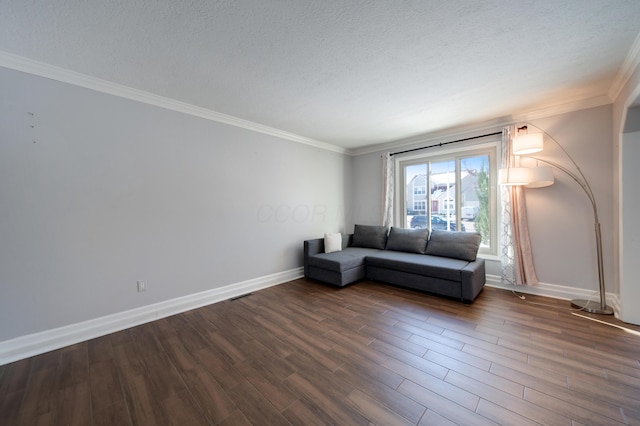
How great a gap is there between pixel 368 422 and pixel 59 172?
3343 millimetres

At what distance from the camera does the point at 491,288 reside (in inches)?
142

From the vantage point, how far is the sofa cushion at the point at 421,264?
10.5 feet

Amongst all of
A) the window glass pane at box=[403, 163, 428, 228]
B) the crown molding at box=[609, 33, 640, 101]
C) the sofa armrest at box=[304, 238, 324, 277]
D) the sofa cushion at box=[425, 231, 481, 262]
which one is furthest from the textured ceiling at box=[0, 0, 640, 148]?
the sofa armrest at box=[304, 238, 324, 277]

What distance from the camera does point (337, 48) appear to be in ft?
6.48

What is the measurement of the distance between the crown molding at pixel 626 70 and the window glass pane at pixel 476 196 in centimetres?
142

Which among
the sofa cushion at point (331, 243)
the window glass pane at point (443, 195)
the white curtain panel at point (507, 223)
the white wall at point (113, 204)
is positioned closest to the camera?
the white wall at point (113, 204)

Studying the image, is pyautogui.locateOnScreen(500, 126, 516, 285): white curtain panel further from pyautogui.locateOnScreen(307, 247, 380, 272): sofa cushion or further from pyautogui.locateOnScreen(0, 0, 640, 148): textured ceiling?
pyautogui.locateOnScreen(307, 247, 380, 272): sofa cushion

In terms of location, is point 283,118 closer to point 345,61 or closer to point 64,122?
point 345,61

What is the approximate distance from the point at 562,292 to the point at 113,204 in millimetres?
5589

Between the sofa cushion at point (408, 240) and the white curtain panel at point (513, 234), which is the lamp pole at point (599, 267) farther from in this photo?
the sofa cushion at point (408, 240)

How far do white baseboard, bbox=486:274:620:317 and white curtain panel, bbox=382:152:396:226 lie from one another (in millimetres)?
2079

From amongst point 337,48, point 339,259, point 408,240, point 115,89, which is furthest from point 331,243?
point 115,89

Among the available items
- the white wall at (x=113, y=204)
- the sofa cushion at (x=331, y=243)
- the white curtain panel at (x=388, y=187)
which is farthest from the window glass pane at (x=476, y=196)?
the white wall at (x=113, y=204)

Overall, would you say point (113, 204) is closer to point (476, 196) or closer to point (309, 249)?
point (309, 249)
